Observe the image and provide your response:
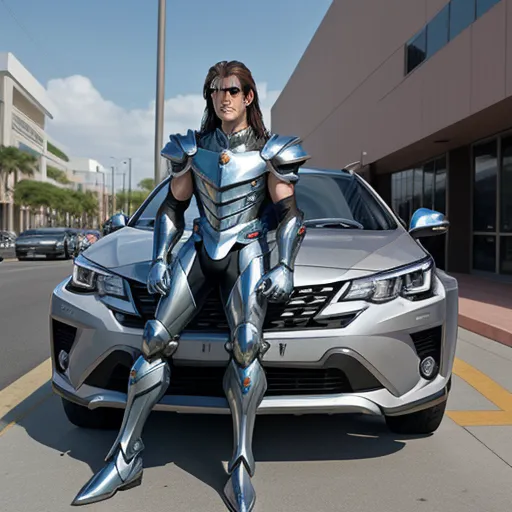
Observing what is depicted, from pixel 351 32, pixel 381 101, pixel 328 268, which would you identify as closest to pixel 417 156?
pixel 381 101

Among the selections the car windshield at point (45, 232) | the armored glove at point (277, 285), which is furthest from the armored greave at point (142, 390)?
the car windshield at point (45, 232)

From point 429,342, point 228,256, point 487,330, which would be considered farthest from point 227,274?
point 487,330

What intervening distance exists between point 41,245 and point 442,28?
15358mm

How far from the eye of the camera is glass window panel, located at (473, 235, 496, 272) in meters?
14.2

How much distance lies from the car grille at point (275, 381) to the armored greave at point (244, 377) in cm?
18

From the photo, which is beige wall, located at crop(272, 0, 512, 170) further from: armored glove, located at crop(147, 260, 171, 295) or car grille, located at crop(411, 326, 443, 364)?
armored glove, located at crop(147, 260, 171, 295)

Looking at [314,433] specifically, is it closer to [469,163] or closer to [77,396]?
[77,396]

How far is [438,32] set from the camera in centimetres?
1388

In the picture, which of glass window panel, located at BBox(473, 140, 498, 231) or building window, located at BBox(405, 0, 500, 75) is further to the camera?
glass window panel, located at BBox(473, 140, 498, 231)

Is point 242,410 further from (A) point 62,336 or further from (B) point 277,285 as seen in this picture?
(A) point 62,336

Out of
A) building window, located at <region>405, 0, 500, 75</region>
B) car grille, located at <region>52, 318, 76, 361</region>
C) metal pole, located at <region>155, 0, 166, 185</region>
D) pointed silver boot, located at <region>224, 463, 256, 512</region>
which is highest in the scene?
building window, located at <region>405, 0, 500, 75</region>

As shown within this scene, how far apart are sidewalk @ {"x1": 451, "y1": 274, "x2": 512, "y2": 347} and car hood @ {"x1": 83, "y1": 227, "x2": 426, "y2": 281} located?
365 centimetres

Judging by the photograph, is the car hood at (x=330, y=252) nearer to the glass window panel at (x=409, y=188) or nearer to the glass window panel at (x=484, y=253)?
the glass window panel at (x=484, y=253)

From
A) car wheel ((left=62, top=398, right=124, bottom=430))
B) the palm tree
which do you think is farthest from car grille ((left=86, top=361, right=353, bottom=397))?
the palm tree
